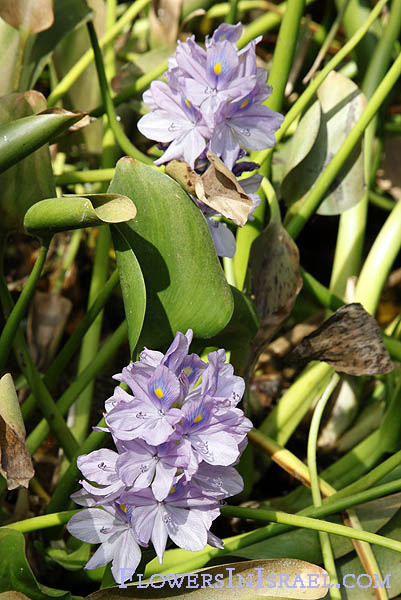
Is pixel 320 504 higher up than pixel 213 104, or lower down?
lower down

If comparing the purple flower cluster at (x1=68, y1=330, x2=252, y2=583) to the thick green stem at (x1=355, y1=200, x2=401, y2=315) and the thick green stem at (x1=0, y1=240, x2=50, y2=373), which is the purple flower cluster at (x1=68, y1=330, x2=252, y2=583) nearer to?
the thick green stem at (x1=0, y1=240, x2=50, y2=373)

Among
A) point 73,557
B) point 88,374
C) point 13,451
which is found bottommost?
point 73,557

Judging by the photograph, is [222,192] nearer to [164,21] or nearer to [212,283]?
[212,283]

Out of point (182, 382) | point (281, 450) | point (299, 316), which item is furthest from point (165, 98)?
point (299, 316)

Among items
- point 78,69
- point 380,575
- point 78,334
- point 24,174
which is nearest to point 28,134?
point 24,174

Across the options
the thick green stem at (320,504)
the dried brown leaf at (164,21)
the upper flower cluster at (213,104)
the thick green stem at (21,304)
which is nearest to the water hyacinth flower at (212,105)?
the upper flower cluster at (213,104)

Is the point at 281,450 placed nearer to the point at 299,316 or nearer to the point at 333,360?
the point at 333,360

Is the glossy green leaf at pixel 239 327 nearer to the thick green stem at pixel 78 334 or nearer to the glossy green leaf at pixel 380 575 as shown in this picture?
the thick green stem at pixel 78 334

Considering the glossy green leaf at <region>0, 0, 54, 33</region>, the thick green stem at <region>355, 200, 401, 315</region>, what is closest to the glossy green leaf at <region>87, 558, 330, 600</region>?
the thick green stem at <region>355, 200, 401, 315</region>
